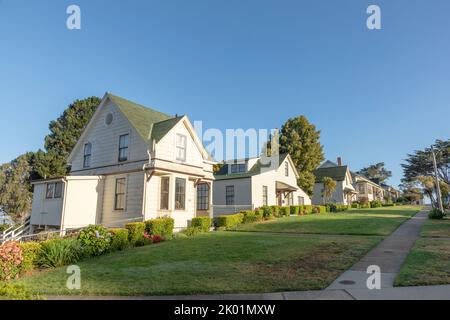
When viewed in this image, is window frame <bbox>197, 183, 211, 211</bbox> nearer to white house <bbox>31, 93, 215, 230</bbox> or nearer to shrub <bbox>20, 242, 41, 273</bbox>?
white house <bbox>31, 93, 215, 230</bbox>

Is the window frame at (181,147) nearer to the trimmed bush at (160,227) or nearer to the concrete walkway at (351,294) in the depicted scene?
the trimmed bush at (160,227)

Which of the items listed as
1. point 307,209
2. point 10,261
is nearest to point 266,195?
point 307,209

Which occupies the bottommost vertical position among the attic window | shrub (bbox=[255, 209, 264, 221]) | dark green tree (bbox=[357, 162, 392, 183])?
shrub (bbox=[255, 209, 264, 221])

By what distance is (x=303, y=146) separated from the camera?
42406 millimetres

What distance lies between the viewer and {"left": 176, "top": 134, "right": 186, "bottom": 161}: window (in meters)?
19.5

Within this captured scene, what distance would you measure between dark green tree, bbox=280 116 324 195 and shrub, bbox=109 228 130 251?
1205 inches

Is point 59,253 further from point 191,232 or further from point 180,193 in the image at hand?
point 180,193

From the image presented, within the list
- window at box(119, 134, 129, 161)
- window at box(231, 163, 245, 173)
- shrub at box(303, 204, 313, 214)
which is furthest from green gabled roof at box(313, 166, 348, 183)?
window at box(119, 134, 129, 161)

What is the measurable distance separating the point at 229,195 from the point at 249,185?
262 centimetres

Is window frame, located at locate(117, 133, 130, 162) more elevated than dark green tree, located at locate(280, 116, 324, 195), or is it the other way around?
dark green tree, located at locate(280, 116, 324, 195)

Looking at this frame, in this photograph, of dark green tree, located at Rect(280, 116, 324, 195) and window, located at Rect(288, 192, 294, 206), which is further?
dark green tree, located at Rect(280, 116, 324, 195)

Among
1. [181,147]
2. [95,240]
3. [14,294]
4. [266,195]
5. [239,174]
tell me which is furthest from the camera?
[266,195]

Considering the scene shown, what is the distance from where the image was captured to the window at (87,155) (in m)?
21.1
